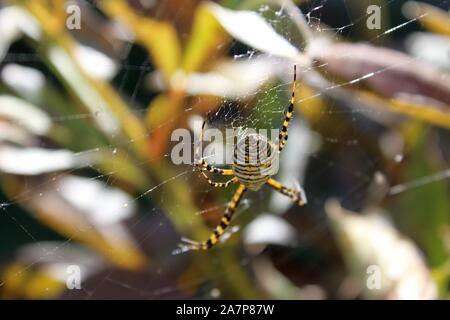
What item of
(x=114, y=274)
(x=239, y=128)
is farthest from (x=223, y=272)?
(x=239, y=128)

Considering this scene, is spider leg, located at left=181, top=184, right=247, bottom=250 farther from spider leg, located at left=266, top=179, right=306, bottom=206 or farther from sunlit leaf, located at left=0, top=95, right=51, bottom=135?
sunlit leaf, located at left=0, top=95, right=51, bottom=135

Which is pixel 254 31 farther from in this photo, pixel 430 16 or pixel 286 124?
pixel 430 16

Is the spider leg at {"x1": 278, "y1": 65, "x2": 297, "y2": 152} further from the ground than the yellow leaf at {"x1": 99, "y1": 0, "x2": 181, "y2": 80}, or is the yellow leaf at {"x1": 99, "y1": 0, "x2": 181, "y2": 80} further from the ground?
the yellow leaf at {"x1": 99, "y1": 0, "x2": 181, "y2": 80}

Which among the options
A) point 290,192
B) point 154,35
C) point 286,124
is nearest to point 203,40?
point 154,35

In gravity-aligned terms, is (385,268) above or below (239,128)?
below

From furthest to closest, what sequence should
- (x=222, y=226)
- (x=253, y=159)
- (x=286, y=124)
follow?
(x=222, y=226) < (x=286, y=124) < (x=253, y=159)

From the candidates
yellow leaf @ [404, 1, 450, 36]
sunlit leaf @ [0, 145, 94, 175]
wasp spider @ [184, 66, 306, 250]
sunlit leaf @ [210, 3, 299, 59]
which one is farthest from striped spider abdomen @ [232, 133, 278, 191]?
yellow leaf @ [404, 1, 450, 36]
